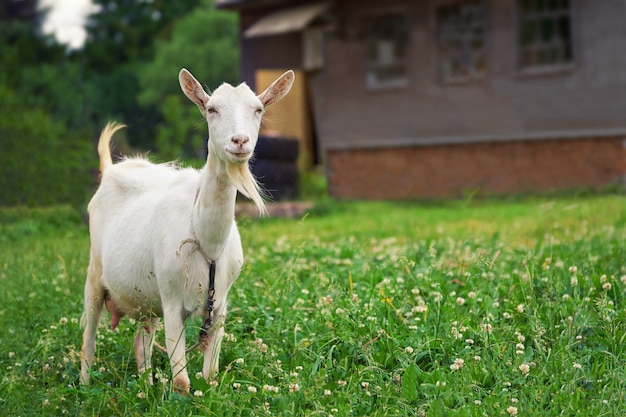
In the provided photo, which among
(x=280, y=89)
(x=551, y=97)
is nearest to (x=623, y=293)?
(x=280, y=89)

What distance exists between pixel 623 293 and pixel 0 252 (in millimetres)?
4671

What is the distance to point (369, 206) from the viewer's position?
51.2ft

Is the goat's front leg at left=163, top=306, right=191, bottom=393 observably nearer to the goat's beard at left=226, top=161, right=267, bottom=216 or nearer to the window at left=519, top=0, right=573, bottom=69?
the goat's beard at left=226, top=161, right=267, bottom=216

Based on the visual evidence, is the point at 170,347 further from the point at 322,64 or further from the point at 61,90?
the point at 61,90

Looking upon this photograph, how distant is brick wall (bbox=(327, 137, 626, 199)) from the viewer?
15867 millimetres

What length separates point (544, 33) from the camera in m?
16.7

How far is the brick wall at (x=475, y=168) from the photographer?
52.1 feet

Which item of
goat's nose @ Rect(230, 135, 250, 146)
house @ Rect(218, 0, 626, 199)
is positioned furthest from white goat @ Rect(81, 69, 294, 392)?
house @ Rect(218, 0, 626, 199)

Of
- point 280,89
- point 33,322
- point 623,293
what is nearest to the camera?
point 280,89

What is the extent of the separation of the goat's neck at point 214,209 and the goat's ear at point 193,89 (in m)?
0.25

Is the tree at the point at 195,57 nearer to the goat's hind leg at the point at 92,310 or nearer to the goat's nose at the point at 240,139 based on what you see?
the goat's hind leg at the point at 92,310

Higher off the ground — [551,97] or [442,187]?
[551,97]

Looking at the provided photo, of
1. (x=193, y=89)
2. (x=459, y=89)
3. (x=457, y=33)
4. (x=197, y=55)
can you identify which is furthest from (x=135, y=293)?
(x=197, y=55)

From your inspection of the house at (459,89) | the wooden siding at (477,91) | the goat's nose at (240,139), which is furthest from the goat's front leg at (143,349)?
the wooden siding at (477,91)
